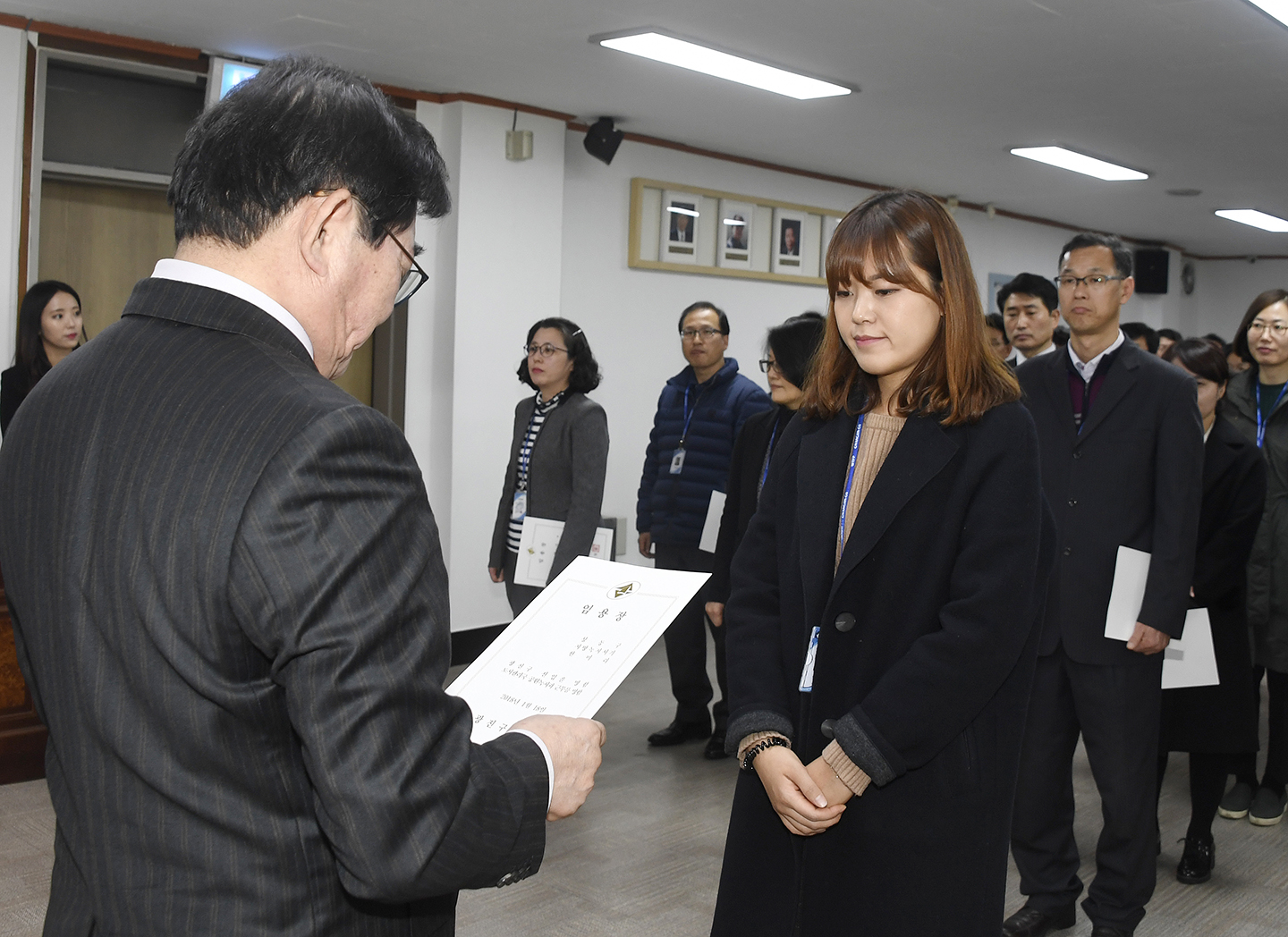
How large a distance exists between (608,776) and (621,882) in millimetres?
958

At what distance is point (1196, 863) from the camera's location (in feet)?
10.6

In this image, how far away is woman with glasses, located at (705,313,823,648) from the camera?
3.46 meters

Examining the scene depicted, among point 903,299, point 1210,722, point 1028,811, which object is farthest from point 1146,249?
point 903,299

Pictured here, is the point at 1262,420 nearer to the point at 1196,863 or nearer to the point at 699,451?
the point at 1196,863

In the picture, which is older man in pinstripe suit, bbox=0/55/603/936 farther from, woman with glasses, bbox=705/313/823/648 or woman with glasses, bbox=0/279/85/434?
woman with glasses, bbox=0/279/85/434

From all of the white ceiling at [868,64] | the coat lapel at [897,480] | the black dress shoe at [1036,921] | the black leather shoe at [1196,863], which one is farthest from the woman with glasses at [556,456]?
the coat lapel at [897,480]

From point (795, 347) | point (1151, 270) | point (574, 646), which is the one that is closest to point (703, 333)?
point (795, 347)

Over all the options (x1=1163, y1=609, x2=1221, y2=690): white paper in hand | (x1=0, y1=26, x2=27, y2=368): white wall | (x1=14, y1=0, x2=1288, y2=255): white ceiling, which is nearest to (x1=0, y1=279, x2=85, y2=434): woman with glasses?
(x1=0, y1=26, x2=27, y2=368): white wall

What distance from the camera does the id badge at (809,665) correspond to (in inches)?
63.9

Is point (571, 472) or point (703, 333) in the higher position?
point (703, 333)

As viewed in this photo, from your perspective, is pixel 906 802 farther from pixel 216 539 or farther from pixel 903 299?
pixel 216 539

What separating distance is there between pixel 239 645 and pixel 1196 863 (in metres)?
3.27

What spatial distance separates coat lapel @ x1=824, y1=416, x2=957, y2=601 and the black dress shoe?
1.62 m

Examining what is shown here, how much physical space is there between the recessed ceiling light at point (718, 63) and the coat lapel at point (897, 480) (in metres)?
3.37
